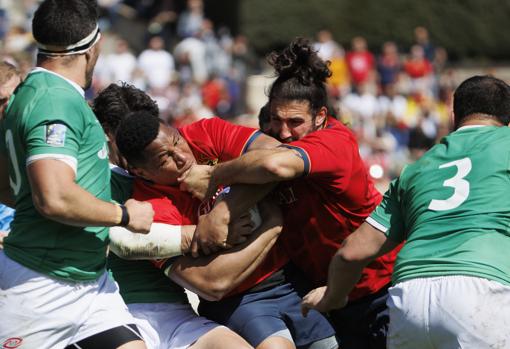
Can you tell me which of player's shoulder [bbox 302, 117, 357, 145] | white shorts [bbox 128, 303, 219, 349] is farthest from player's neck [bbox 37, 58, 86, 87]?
white shorts [bbox 128, 303, 219, 349]

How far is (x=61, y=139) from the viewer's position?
14.2 ft

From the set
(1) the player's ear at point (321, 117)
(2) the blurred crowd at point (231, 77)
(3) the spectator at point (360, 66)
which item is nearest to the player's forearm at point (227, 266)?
(1) the player's ear at point (321, 117)

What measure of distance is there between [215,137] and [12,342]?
158 cm

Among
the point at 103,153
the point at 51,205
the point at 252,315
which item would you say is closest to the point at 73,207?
the point at 51,205

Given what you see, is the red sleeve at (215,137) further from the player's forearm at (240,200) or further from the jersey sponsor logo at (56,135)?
the jersey sponsor logo at (56,135)

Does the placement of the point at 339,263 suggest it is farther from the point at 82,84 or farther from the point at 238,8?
the point at 238,8

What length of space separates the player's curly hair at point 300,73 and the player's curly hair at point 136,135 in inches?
32.9

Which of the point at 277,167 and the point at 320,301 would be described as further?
the point at 320,301

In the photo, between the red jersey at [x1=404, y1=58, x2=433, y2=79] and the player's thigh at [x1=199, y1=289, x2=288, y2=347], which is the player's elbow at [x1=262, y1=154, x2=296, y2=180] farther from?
the red jersey at [x1=404, y1=58, x2=433, y2=79]

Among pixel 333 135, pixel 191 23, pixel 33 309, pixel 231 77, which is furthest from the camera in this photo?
pixel 191 23

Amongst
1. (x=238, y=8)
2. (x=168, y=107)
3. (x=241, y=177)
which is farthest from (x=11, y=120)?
(x=238, y=8)

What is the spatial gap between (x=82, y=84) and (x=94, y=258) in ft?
2.84

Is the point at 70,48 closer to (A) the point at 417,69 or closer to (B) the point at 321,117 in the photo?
(B) the point at 321,117

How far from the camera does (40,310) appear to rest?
4527 mm
